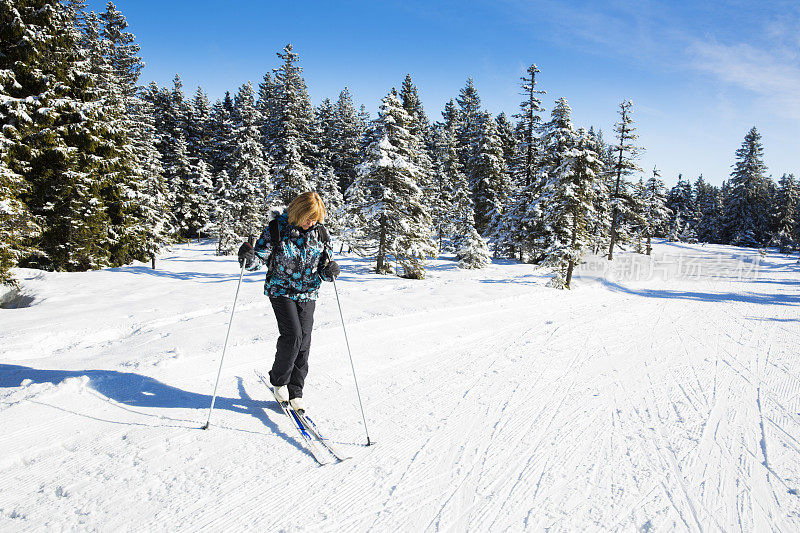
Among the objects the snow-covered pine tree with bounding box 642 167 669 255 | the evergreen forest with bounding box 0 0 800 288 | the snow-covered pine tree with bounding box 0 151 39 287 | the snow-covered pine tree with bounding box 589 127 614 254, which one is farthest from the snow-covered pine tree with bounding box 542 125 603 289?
the snow-covered pine tree with bounding box 642 167 669 255

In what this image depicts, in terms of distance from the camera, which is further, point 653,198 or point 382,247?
point 653,198

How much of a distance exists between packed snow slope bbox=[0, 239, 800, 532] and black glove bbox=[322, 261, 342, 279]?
Result: 142 centimetres

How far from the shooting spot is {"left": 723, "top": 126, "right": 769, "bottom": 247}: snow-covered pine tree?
5750cm

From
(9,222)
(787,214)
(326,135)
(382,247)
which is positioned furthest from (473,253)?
(787,214)

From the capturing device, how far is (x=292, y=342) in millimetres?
3584

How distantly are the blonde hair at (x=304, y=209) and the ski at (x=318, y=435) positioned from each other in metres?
1.86

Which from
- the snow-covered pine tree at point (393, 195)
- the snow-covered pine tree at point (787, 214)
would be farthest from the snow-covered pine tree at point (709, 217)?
the snow-covered pine tree at point (393, 195)

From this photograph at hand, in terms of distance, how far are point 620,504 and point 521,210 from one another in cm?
2712

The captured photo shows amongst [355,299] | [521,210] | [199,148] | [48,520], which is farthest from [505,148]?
[48,520]

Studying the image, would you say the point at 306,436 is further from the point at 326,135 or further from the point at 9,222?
the point at 326,135

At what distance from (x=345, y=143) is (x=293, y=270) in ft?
173

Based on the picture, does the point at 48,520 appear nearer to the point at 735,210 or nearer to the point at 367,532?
the point at 367,532

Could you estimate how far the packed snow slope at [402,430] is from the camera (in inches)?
96.5

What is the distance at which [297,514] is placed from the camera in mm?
2404
